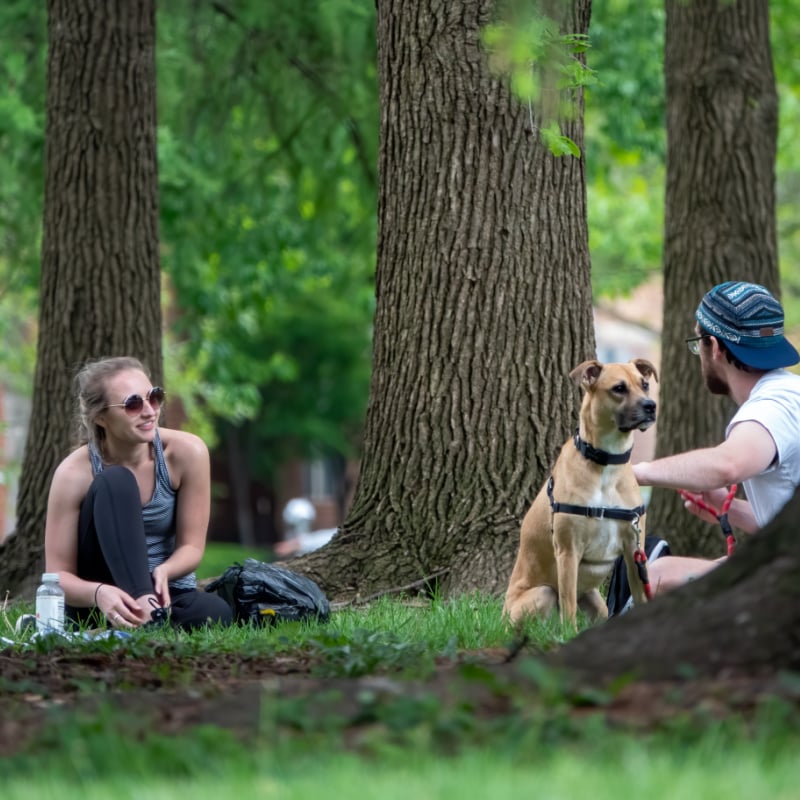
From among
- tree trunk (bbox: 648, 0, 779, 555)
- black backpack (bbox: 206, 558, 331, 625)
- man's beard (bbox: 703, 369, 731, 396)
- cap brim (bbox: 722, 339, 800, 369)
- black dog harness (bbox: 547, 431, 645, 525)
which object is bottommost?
black backpack (bbox: 206, 558, 331, 625)

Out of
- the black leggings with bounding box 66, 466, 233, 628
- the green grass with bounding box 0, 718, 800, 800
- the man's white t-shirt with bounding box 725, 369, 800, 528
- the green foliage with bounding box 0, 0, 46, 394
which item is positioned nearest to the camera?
the green grass with bounding box 0, 718, 800, 800

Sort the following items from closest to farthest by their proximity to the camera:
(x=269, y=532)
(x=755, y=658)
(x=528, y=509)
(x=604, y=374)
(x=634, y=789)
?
(x=634, y=789) → (x=755, y=658) → (x=604, y=374) → (x=528, y=509) → (x=269, y=532)

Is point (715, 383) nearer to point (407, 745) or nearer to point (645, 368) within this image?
point (645, 368)

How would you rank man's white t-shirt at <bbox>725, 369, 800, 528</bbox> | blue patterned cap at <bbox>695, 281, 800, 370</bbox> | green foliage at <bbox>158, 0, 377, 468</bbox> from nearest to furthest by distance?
man's white t-shirt at <bbox>725, 369, 800, 528</bbox>
blue patterned cap at <bbox>695, 281, 800, 370</bbox>
green foliage at <bbox>158, 0, 377, 468</bbox>

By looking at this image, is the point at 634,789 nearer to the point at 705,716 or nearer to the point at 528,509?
the point at 705,716

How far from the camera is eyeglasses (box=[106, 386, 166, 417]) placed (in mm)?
6910

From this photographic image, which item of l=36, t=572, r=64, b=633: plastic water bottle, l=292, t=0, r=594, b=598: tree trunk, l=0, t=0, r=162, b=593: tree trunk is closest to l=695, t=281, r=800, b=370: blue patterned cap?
l=292, t=0, r=594, b=598: tree trunk

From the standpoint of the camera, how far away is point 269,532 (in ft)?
160

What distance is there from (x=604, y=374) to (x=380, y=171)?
6.37ft

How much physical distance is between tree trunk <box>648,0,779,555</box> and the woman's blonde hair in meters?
5.60

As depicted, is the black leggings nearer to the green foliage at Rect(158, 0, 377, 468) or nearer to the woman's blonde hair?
the woman's blonde hair

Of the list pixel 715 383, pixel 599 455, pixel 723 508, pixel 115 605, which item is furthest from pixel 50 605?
pixel 715 383

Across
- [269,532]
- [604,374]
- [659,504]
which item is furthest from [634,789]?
[269,532]

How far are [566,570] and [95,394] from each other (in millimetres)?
2428
